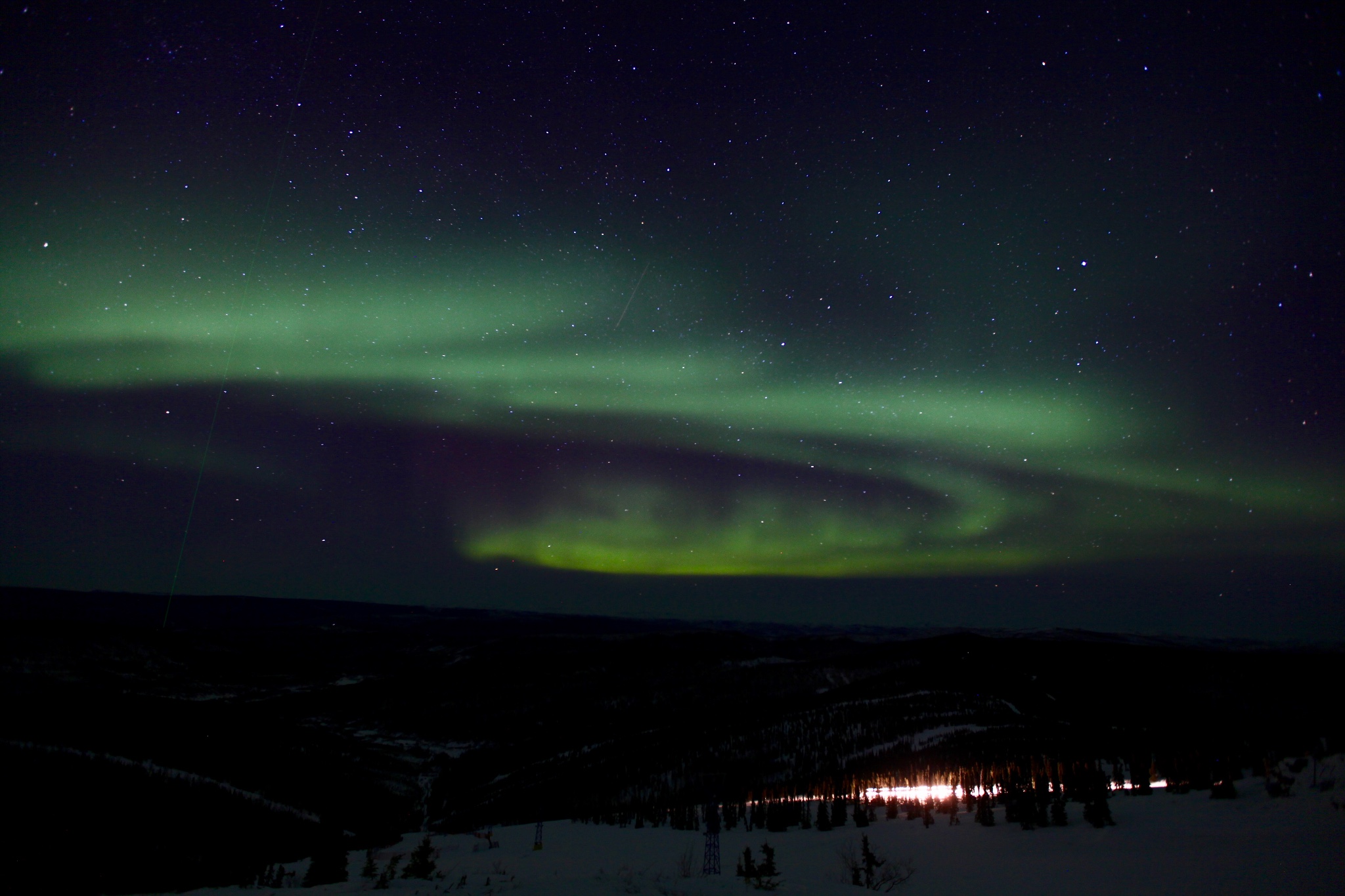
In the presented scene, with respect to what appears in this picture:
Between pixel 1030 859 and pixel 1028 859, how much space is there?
0.09ft

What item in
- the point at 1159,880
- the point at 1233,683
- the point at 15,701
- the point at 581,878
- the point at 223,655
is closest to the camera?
the point at 1159,880

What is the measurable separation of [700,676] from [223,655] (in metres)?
77.7

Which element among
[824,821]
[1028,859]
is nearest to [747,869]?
[1028,859]

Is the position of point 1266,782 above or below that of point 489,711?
above

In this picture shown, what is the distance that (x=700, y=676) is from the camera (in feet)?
281

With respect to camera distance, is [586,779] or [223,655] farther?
[223,655]

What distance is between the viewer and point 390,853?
16500mm

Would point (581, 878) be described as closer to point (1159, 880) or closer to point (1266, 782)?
point (1159, 880)

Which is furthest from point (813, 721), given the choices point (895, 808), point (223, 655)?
point (223, 655)

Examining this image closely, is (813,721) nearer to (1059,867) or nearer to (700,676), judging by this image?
(1059,867)

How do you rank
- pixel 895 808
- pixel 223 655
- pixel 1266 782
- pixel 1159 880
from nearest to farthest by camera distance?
pixel 1159 880, pixel 1266 782, pixel 895 808, pixel 223 655

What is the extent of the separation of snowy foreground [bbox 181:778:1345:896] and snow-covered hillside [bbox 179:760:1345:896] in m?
0.03

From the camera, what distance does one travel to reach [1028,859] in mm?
10914

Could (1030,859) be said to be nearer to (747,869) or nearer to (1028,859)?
(1028,859)
